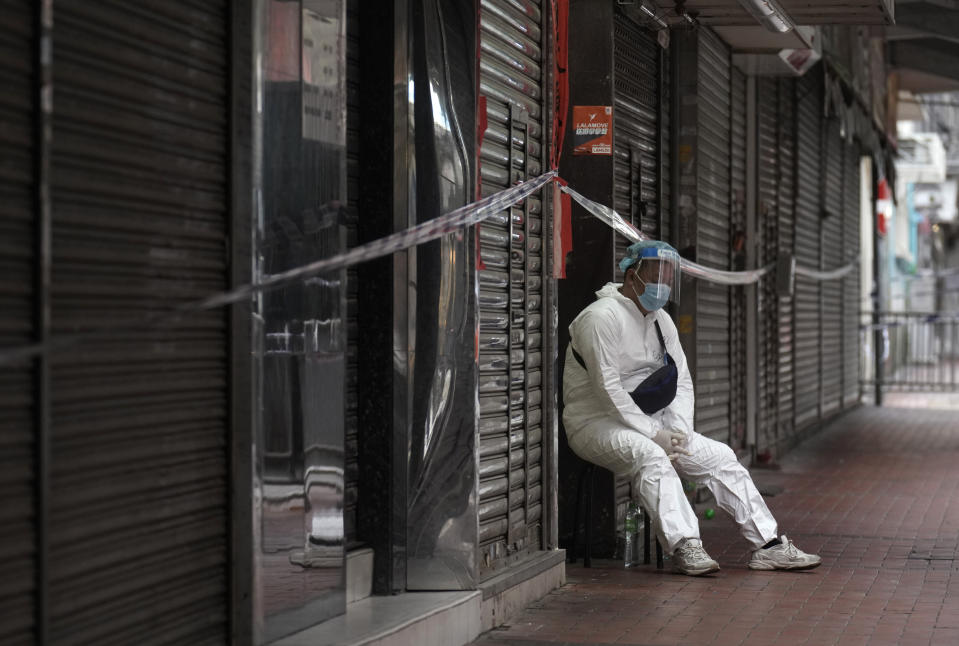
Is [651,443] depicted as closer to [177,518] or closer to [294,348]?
[294,348]

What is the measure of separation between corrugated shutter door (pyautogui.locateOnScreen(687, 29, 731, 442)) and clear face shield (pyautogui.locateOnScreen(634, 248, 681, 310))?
2.76 m

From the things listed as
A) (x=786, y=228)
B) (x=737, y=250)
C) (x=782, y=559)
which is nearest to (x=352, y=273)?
(x=782, y=559)

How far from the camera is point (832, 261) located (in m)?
19.8

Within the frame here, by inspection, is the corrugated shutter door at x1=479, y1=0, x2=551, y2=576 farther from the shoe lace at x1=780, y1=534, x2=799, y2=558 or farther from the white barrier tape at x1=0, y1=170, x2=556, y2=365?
the shoe lace at x1=780, y1=534, x2=799, y2=558

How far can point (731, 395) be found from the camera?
41.2 feet

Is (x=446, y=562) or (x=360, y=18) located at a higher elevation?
(x=360, y=18)

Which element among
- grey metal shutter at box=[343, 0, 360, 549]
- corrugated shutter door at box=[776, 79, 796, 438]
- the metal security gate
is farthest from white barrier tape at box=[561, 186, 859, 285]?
the metal security gate

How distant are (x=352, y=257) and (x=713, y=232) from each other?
23.9 ft

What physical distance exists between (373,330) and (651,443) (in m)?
2.13

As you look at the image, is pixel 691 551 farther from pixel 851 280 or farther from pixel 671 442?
pixel 851 280

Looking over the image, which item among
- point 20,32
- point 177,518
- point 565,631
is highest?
point 20,32

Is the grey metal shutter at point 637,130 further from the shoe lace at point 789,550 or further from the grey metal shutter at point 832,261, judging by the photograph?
the grey metal shutter at point 832,261

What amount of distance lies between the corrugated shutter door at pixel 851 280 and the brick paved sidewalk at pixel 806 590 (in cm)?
928

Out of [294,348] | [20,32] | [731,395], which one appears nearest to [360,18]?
[294,348]
